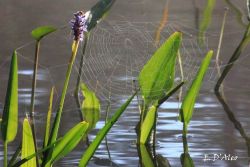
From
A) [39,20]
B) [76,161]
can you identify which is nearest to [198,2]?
[39,20]

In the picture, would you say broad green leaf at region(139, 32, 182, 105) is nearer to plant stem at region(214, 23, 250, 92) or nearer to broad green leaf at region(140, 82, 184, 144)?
broad green leaf at region(140, 82, 184, 144)

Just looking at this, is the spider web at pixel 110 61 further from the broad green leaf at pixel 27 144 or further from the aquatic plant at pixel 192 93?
the broad green leaf at pixel 27 144

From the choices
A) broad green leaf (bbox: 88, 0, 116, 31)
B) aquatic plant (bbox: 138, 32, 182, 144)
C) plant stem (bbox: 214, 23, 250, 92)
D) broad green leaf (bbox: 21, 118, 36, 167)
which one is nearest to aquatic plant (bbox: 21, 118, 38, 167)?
broad green leaf (bbox: 21, 118, 36, 167)

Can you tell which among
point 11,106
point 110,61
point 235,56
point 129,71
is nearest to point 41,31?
point 11,106

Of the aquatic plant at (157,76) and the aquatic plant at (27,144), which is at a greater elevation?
the aquatic plant at (157,76)

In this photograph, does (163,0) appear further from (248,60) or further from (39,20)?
(248,60)

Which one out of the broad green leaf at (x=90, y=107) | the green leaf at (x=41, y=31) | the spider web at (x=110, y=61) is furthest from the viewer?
the spider web at (x=110, y=61)

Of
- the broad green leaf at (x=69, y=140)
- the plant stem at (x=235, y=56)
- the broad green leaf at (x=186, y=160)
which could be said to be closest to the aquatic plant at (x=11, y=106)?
the broad green leaf at (x=69, y=140)

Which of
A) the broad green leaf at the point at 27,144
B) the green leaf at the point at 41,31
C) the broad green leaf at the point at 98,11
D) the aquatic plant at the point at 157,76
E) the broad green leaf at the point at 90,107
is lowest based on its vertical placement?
the broad green leaf at the point at 27,144
